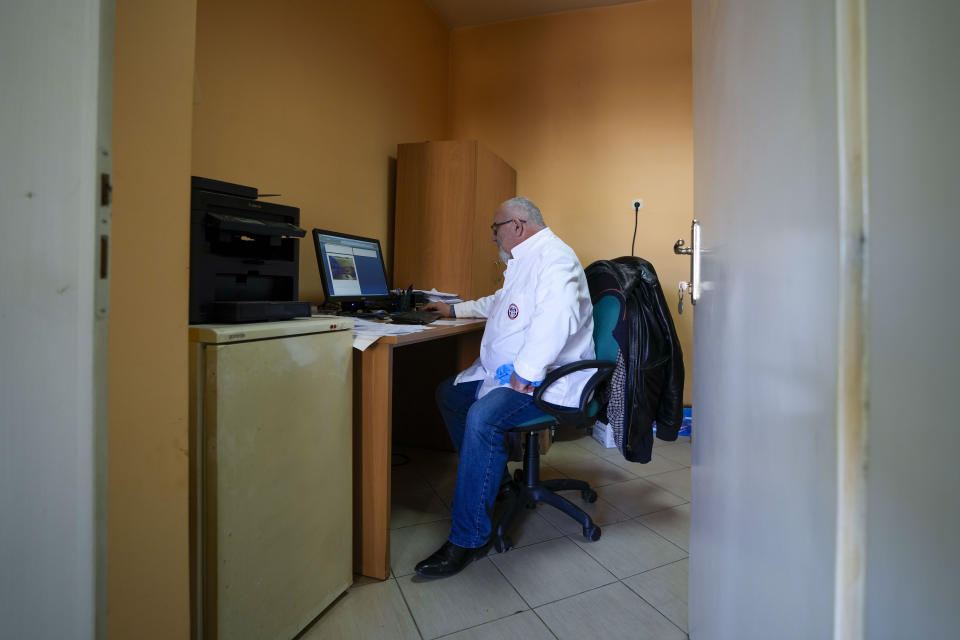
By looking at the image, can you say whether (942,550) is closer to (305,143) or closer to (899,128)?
(899,128)

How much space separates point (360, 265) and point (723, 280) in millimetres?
1789

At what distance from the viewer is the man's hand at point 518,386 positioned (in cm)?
170

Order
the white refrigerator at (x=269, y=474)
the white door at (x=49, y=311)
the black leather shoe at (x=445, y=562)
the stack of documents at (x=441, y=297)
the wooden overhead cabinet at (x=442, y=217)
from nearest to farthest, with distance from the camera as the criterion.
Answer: the white door at (x=49, y=311)
the white refrigerator at (x=269, y=474)
the black leather shoe at (x=445, y=562)
the stack of documents at (x=441, y=297)
the wooden overhead cabinet at (x=442, y=217)

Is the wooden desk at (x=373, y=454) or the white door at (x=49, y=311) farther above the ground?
the white door at (x=49, y=311)

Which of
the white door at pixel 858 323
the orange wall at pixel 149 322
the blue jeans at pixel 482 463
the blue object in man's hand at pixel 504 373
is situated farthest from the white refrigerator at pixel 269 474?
the white door at pixel 858 323

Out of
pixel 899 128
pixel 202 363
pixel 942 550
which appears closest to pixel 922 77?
pixel 899 128

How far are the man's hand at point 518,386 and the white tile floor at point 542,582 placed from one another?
0.60 metres

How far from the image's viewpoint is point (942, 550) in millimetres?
266

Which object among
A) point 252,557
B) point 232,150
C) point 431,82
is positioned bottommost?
point 252,557

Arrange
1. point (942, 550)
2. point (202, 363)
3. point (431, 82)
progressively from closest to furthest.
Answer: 1. point (942, 550)
2. point (202, 363)
3. point (431, 82)

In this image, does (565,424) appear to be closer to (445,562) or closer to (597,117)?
(445,562)

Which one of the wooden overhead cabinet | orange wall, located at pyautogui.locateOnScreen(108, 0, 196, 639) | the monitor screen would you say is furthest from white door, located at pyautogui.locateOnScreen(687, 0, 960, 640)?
the wooden overhead cabinet

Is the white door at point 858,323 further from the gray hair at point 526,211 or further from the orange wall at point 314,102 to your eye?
the gray hair at point 526,211

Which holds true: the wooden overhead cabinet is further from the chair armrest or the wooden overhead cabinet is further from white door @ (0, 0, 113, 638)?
white door @ (0, 0, 113, 638)
